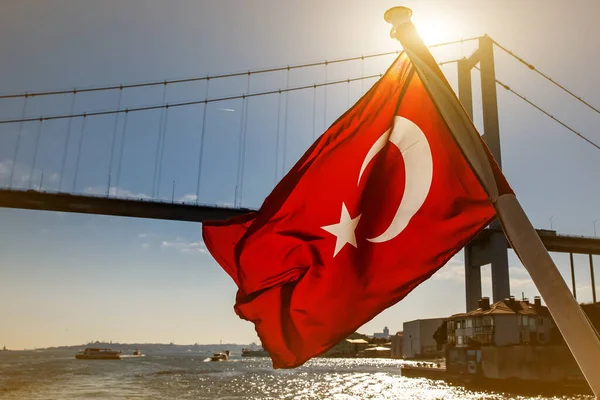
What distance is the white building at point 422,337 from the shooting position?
98581 mm

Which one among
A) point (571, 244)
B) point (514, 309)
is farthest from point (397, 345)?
point (514, 309)

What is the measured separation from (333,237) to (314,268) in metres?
0.29

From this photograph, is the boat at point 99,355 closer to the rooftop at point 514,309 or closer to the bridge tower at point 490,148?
the rooftop at point 514,309

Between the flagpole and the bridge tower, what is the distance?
2771cm

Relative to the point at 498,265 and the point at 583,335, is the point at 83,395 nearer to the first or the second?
the point at 498,265

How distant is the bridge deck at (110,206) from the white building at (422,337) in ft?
206

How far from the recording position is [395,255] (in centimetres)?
442

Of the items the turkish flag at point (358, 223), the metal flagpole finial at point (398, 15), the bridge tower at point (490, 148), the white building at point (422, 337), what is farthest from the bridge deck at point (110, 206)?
the white building at point (422, 337)

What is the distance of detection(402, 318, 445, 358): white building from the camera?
98.6 meters

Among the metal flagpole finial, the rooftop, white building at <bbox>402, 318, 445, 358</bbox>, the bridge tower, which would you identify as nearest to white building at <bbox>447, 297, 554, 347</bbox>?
the rooftop

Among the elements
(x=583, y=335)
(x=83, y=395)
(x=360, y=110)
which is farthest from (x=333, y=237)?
(x=83, y=395)

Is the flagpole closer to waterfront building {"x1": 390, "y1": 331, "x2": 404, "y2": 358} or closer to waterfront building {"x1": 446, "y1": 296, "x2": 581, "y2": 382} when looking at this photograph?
waterfront building {"x1": 446, "y1": 296, "x2": 581, "y2": 382}

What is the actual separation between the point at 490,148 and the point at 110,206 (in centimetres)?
2879

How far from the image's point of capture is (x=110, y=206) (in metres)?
45.7
